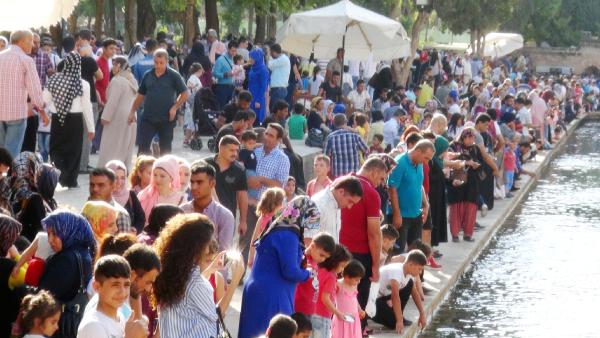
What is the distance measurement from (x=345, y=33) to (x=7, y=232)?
54.5 feet

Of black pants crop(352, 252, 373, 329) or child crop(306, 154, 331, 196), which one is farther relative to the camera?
child crop(306, 154, 331, 196)

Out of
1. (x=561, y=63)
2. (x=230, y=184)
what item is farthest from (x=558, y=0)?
(x=230, y=184)

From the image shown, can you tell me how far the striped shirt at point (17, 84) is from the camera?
12.9m

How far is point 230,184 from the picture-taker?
11734 mm

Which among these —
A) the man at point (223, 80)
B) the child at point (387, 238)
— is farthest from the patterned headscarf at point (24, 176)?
the man at point (223, 80)

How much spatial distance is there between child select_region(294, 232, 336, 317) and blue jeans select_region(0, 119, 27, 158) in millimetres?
4402

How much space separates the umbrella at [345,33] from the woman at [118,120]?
829 cm

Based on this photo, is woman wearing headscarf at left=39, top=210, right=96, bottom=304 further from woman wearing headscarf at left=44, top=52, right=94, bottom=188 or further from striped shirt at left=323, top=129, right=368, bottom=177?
striped shirt at left=323, top=129, right=368, bottom=177

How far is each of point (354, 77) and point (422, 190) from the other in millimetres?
15955

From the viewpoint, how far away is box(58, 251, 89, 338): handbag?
7465 millimetres

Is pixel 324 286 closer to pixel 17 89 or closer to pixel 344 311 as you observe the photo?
pixel 344 311

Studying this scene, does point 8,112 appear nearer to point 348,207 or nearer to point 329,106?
point 348,207

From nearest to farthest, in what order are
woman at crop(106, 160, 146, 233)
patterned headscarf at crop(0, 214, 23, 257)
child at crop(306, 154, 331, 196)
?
patterned headscarf at crop(0, 214, 23, 257), woman at crop(106, 160, 146, 233), child at crop(306, 154, 331, 196)

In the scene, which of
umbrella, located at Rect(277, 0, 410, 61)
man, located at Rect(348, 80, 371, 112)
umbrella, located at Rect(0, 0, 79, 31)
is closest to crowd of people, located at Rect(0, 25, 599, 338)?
umbrella, located at Rect(277, 0, 410, 61)
